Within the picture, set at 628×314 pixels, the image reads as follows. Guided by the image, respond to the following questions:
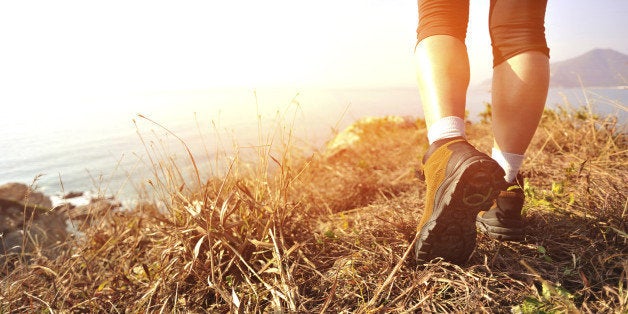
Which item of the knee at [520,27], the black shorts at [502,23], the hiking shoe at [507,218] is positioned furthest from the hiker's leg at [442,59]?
the hiking shoe at [507,218]

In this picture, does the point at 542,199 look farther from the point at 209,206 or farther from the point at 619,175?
the point at 209,206

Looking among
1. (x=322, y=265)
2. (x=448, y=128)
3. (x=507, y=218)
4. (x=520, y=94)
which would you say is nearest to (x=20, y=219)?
(x=322, y=265)

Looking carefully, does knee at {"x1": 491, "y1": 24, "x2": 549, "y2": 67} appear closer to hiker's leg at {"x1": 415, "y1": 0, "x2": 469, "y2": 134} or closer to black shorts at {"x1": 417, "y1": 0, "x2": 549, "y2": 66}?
black shorts at {"x1": 417, "y1": 0, "x2": 549, "y2": 66}

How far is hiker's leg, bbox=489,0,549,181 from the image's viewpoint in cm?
127

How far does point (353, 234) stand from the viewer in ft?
4.88

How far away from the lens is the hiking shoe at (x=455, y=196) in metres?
1.01

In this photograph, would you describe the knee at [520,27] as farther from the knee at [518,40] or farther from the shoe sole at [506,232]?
the shoe sole at [506,232]

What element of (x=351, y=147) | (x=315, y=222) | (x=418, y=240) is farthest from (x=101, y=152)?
(x=418, y=240)

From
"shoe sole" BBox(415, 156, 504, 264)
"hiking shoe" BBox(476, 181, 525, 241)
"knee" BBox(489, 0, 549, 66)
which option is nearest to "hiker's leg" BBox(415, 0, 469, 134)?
"knee" BBox(489, 0, 549, 66)

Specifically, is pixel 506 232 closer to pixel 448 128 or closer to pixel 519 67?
pixel 448 128

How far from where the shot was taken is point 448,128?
120cm

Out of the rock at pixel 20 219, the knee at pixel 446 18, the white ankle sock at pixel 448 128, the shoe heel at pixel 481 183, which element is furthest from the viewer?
the rock at pixel 20 219

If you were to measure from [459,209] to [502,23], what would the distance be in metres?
0.76

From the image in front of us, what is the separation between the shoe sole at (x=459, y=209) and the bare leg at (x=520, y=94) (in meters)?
0.41
